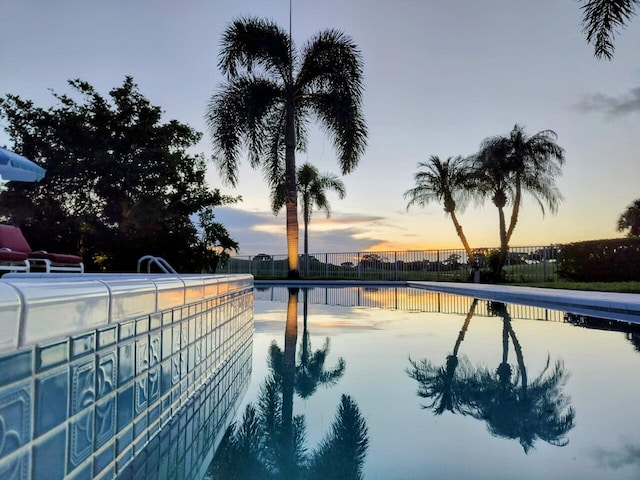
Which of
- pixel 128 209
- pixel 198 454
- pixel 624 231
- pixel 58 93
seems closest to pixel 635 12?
pixel 198 454

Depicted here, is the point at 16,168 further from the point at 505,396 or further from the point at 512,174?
the point at 512,174

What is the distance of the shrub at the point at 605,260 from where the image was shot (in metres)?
13.2

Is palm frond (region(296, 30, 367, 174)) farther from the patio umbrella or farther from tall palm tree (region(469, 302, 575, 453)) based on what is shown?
tall palm tree (region(469, 302, 575, 453))

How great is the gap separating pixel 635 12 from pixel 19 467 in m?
9.37

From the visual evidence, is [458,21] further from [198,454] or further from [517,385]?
[198,454]

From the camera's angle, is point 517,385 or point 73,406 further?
point 517,385

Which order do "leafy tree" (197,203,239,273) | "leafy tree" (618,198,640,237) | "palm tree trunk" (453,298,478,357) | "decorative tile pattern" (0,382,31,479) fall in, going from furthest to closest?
"leafy tree" (618,198,640,237)
"leafy tree" (197,203,239,273)
"palm tree trunk" (453,298,478,357)
"decorative tile pattern" (0,382,31,479)

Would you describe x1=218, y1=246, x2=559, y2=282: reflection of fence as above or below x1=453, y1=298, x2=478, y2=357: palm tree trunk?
above

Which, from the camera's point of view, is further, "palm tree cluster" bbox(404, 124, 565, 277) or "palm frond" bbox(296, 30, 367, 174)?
"palm tree cluster" bbox(404, 124, 565, 277)

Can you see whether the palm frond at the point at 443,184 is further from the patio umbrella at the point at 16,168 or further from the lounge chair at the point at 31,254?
the patio umbrella at the point at 16,168

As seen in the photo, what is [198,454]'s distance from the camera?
1772mm

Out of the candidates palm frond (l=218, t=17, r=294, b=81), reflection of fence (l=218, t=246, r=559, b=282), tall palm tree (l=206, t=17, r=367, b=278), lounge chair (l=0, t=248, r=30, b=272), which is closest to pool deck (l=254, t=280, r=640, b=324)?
reflection of fence (l=218, t=246, r=559, b=282)

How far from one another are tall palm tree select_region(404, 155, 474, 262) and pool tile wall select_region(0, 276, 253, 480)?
17.9 m

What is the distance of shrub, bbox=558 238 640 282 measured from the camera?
13.2 m
